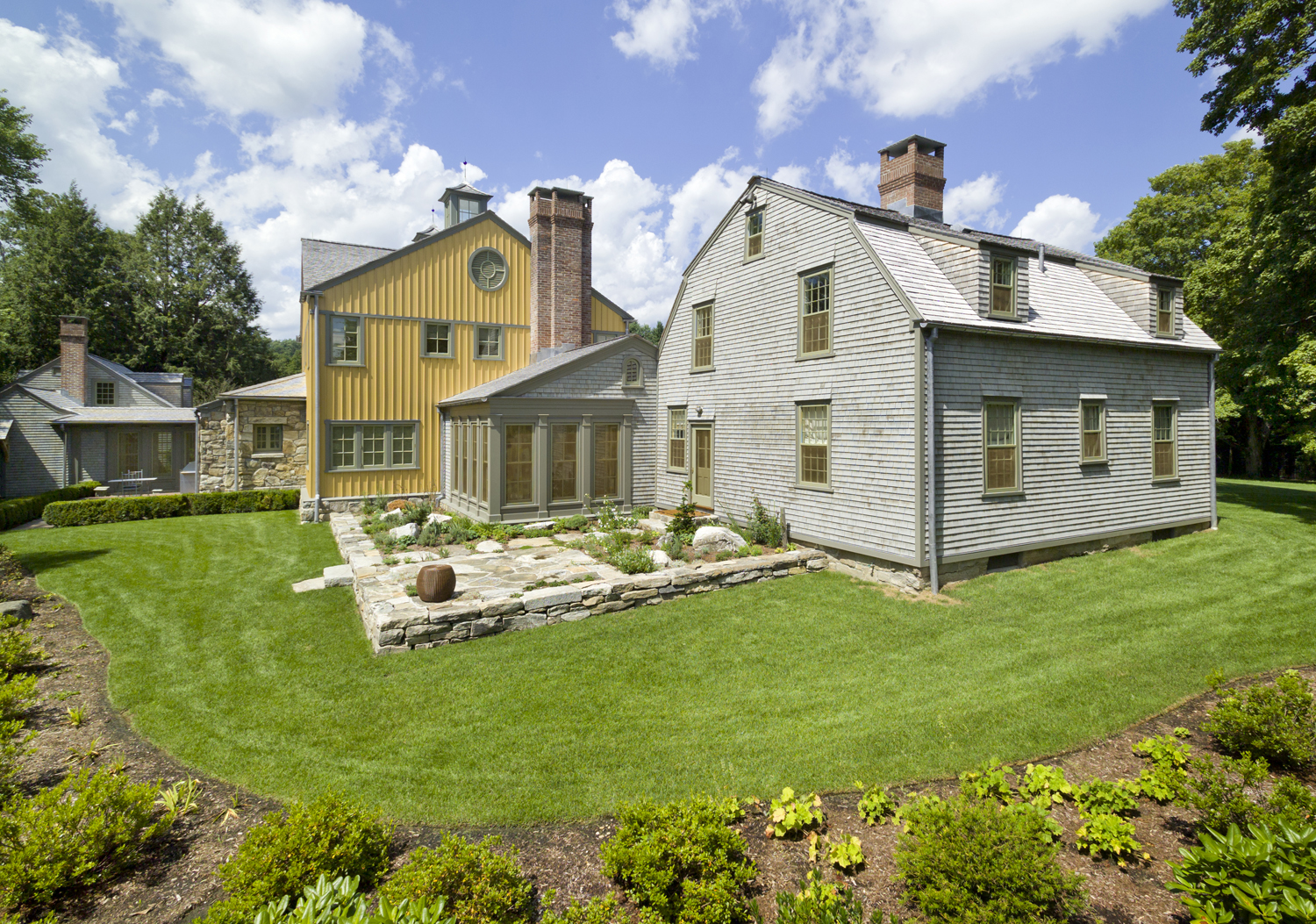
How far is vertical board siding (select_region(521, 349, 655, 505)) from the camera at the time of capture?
1612 centimetres

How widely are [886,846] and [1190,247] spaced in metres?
32.0

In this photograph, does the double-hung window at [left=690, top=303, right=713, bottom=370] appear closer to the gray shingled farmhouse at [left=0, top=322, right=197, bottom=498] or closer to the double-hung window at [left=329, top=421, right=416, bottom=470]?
the double-hung window at [left=329, top=421, right=416, bottom=470]

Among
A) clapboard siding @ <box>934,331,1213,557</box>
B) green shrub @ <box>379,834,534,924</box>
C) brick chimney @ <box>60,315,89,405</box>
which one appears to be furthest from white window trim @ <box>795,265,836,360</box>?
brick chimney @ <box>60,315,89,405</box>

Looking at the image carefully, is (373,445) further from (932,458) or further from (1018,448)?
(1018,448)

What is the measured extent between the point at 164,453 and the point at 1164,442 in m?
34.5

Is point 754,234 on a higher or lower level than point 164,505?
higher

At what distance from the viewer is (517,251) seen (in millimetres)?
20312

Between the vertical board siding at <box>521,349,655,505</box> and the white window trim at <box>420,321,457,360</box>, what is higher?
the white window trim at <box>420,321,457,360</box>

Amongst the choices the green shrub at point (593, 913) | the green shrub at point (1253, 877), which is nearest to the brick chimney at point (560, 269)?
the green shrub at point (593, 913)

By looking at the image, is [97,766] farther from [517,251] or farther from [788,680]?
[517,251]

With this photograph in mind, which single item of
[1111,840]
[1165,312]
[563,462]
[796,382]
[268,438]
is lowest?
[1111,840]

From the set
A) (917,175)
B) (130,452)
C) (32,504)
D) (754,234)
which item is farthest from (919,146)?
(130,452)

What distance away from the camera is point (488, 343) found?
2009cm

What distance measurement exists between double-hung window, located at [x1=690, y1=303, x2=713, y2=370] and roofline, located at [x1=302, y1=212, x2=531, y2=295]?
7952 mm
